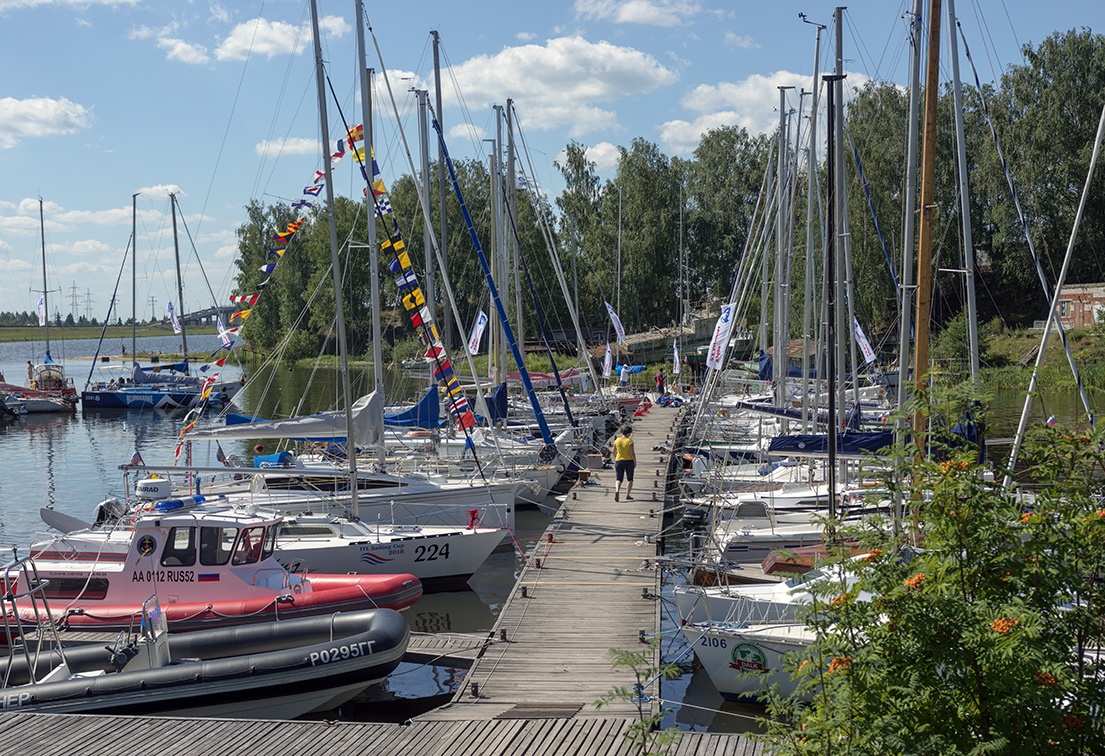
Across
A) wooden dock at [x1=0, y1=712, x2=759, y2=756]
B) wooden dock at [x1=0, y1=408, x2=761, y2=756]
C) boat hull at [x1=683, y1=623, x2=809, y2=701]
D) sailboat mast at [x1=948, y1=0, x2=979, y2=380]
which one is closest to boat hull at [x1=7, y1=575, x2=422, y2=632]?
wooden dock at [x1=0, y1=408, x2=761, y2=756]

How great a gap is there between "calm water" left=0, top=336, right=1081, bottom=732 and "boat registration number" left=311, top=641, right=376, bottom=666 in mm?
1884

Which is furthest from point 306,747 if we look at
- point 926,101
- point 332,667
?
point 926,101

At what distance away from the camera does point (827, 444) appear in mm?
20609

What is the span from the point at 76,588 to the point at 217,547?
277cm

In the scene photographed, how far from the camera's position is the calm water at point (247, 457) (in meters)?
14.9

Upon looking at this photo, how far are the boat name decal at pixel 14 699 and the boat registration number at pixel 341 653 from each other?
3329 mm

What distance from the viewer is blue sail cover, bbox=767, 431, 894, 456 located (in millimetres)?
19531

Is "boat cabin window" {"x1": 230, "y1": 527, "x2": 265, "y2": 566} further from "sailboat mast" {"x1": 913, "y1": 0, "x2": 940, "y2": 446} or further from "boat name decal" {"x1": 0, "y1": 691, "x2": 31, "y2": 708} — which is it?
"sailboat mast" {"x1": 913, "y1": 0, "x2": 940, "y2": 446}

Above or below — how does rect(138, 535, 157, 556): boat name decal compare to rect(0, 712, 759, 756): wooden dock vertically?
above

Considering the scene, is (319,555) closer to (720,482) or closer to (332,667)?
(332,667)

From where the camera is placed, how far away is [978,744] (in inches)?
208

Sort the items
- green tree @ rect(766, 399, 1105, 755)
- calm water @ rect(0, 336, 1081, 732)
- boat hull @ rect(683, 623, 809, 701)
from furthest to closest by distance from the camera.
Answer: calm water @ rect(0, 336, 1081, 732)
boat hull @ rect(683, 623, 809, 701)
green tree @ rect(766, 399, 1105, 755)

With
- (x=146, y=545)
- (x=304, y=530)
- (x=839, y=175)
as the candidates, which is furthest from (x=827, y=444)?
(x=146, y=545)

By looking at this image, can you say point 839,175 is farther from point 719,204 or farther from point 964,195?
point 719,204
